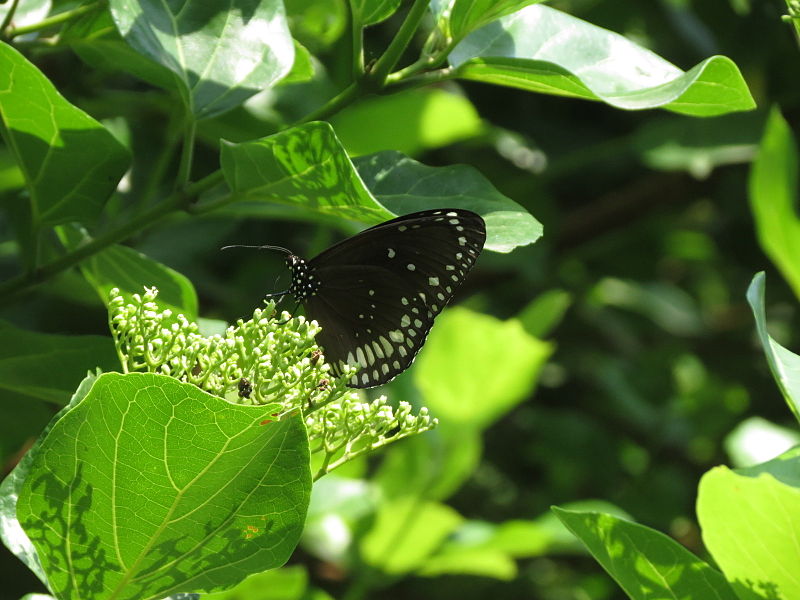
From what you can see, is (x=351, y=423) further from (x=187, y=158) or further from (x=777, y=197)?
(x=777, y=197)

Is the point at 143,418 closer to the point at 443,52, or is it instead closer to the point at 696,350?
the point at 443,52

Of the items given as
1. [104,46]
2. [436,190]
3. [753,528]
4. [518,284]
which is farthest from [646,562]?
[518,284]

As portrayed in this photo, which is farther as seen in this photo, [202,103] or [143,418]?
[202,103]

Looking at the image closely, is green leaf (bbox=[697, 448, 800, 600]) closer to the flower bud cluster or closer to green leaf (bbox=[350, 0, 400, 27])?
the flower bud cluster

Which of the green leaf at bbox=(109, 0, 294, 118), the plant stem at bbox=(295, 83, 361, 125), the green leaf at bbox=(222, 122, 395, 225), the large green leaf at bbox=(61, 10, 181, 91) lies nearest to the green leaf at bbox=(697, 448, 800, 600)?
the green leaf at bbox=(222, 122, 395, 225)

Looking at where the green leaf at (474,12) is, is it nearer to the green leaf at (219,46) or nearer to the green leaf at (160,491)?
the green leaf at (219,46)

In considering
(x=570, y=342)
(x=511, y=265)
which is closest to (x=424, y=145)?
(x=511, y=265)
